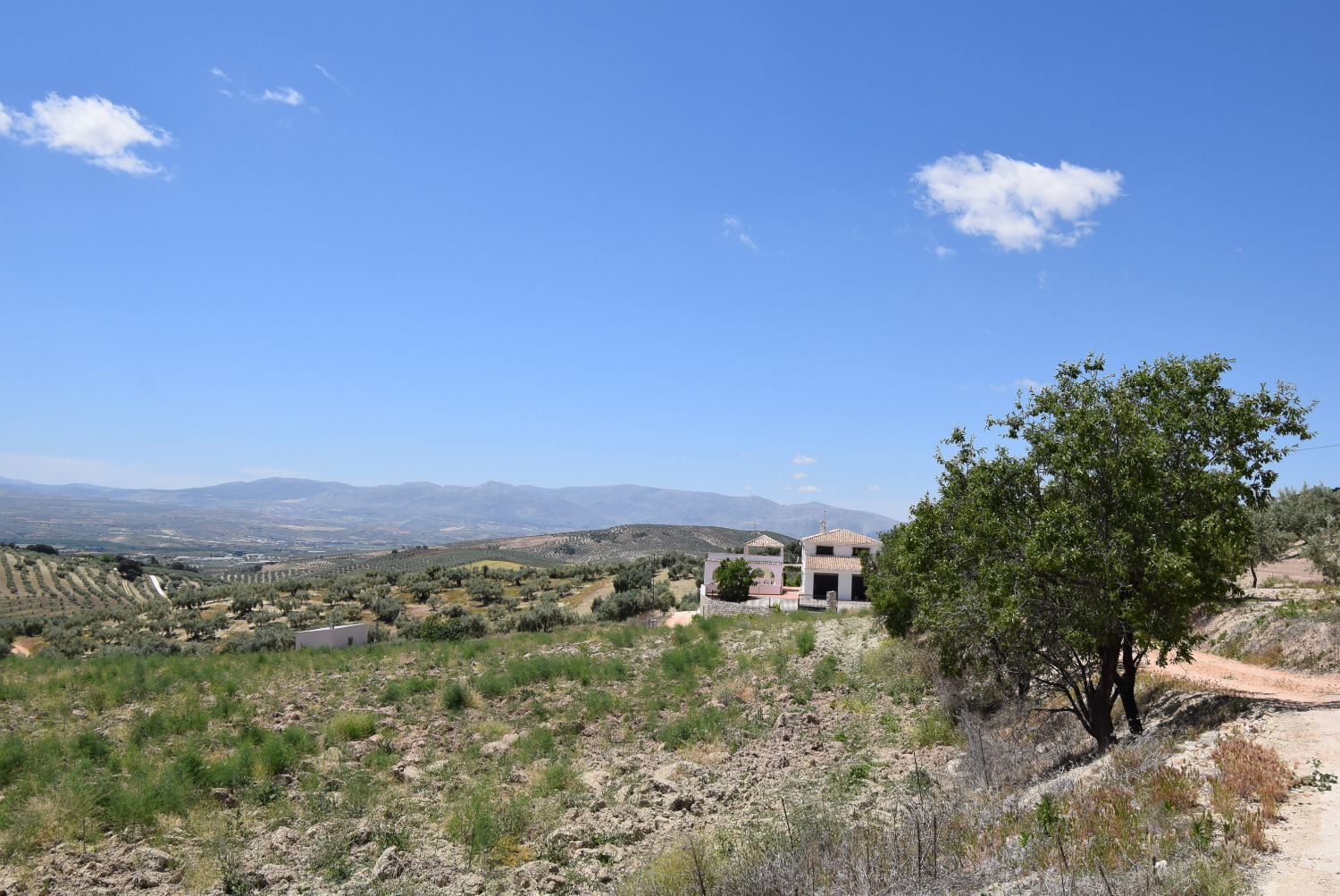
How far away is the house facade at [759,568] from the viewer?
45.2 m

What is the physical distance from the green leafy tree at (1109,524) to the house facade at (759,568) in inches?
1261

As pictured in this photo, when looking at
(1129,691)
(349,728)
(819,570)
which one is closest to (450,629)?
(349,728)

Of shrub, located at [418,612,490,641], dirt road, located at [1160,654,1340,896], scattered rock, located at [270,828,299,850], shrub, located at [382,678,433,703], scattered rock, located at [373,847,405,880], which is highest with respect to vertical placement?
dirt road, located at [1160,654,1340,896]

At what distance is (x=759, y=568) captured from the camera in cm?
4825

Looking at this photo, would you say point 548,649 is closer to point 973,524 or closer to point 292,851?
point 292,851

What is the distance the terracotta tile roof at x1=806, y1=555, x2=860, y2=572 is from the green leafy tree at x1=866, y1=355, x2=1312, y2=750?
33132 mm

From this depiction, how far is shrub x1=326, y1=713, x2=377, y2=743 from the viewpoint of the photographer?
552 inches

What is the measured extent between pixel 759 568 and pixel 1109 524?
38513 millimetres

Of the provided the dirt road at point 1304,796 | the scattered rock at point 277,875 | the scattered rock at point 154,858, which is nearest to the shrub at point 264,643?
the scattered rock at point 154,858

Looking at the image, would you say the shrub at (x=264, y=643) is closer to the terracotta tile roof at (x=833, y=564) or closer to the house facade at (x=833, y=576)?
the house facade at (x=833, y=576)

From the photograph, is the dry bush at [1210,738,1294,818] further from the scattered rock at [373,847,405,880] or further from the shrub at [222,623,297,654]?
the shrub at [222,623,297,654]

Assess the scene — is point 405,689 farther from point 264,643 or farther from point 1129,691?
point 264,643

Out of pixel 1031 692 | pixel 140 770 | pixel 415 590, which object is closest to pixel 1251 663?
pixel 1031 692

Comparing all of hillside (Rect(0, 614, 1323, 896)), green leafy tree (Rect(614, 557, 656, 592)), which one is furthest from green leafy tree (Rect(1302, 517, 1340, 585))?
green leafy tree (Rect(614, 557, 656, 592))
